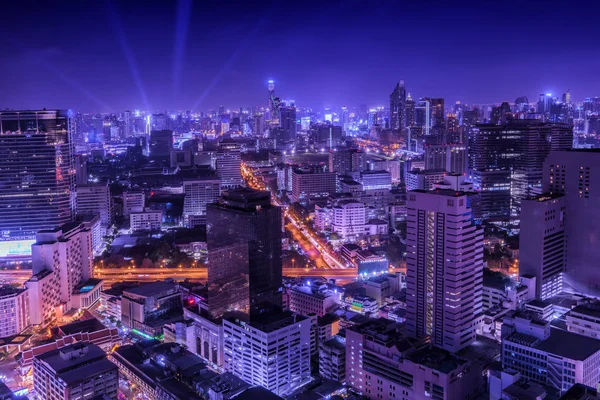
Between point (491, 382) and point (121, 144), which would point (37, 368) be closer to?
point (491, 382)

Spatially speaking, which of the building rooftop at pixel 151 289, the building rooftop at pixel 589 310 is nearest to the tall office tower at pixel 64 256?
the building rooftop at pixel 151 289

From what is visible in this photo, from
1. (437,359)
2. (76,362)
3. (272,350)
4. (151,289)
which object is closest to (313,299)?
(272,350)

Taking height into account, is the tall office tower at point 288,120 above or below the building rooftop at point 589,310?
above

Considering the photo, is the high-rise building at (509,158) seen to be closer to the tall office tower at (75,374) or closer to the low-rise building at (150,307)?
the low-rise building at (150,307)

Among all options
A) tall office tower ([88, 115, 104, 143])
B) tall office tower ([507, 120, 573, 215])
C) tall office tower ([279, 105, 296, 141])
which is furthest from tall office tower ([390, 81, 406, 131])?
tall office tower ([88, 115, 104, 143])

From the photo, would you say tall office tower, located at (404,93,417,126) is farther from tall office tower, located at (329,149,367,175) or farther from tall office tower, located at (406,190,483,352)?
tall office tower, located at (406,190,483,352)

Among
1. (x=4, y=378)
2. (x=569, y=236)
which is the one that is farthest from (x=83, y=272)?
(x=569, y=236)

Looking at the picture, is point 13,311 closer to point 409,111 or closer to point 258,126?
point 409,111
